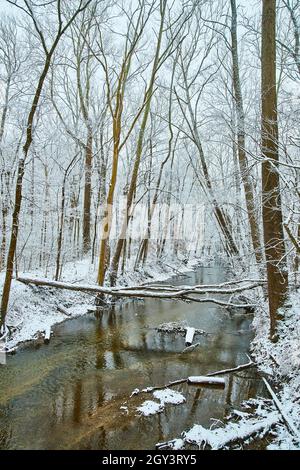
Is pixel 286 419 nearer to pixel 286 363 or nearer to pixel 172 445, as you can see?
pixel 286 363

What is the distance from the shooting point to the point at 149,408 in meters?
6.09

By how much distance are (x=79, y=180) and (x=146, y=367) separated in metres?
18.3

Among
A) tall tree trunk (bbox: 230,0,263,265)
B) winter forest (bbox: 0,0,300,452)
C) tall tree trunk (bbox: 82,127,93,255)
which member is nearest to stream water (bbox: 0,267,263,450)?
winter forest (bbox: 0,0,300,452)

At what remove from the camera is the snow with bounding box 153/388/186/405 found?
21.0 ft

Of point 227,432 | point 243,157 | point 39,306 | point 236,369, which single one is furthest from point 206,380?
point 243,157

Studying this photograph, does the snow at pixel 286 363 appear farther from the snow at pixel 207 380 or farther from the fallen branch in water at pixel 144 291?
the fallen branch in water at pixel 144 291

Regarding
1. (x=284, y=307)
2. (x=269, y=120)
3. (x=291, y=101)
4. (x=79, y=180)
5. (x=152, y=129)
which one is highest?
(x=152, y=129)

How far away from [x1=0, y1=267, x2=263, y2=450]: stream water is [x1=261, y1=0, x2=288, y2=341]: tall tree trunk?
2086 millimetres

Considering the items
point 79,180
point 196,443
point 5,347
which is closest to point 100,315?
point 5,347

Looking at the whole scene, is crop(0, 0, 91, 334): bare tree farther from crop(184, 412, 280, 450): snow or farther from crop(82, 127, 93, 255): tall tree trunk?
crop(82, 127, 93, 255): tall tree trunk

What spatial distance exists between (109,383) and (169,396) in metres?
1.51

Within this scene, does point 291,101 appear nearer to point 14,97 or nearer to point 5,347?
point 5,347

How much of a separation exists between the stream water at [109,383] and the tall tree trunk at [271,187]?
82.1 inches

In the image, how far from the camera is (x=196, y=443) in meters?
5.00
